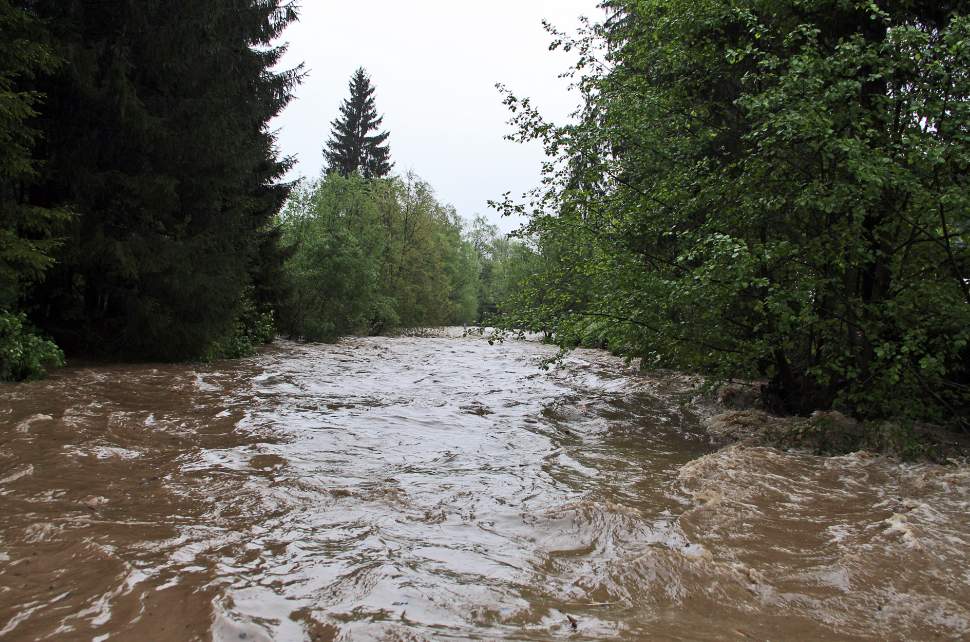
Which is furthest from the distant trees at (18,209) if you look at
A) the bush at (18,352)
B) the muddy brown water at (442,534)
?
the muddy brown water at (442,534)

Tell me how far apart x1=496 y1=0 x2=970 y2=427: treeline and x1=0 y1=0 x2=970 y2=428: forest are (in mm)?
44

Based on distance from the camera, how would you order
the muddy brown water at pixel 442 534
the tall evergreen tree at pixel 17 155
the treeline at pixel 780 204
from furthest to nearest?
1. the tall evergreen tree at pixel 17 155
2. the treeline at pixel 780 204
3. the muddy brown water at pixel 442 534

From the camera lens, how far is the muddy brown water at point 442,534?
2703 mm

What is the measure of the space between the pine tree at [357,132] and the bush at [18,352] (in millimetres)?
38924

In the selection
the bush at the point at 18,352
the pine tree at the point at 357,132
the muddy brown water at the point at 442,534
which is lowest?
the muddy brown water at the point at 442,534

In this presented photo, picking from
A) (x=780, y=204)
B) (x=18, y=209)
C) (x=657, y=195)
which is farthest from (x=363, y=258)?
(x=780, y=204)

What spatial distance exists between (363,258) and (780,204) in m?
22.4

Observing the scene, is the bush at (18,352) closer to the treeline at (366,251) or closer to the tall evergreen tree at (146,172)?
the tall evergreen tree at (146,172)

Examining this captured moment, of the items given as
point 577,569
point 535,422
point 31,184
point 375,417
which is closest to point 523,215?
point 535,422

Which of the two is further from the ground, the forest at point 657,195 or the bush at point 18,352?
the forest at point 657,195

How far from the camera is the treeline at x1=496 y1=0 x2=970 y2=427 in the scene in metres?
6.00

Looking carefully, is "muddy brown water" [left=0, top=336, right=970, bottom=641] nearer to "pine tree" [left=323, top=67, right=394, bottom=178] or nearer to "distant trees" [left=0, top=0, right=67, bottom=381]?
"distant trees" [left=0, top=0, right=67, bottom=381]

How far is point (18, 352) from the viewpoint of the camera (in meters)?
8.45

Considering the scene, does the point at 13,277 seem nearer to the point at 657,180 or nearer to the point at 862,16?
the point at 657,180
